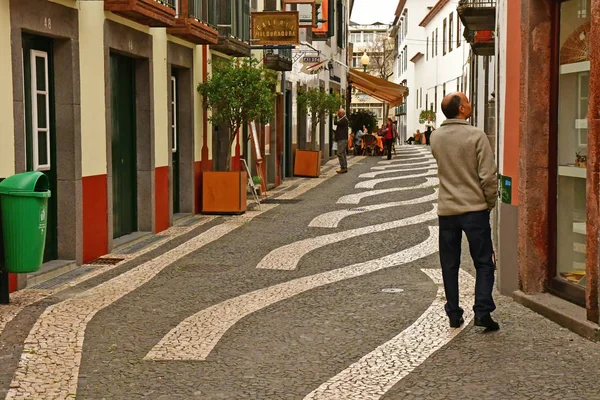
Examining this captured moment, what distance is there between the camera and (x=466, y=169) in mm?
6875

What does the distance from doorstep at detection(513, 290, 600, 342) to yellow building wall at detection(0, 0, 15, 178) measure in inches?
178

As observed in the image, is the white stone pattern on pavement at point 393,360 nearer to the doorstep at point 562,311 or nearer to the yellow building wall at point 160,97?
the doorstep at point 562,311

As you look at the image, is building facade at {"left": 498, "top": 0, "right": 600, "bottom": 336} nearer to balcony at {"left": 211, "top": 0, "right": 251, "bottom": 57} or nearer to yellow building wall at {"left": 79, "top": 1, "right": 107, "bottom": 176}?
yellow building wall at {"left": 79, "top": 1, "right": 107, "bottom": 176}

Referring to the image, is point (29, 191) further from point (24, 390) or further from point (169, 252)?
point (169, 252)

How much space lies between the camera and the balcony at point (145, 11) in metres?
10.8

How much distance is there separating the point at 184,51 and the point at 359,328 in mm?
8399

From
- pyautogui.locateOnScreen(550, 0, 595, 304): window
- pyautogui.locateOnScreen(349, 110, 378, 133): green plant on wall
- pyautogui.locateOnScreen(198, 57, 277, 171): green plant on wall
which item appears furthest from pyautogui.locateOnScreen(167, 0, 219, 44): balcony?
pyautogui.locateOnScreen(349, 110, 378, 133): green plant on wall

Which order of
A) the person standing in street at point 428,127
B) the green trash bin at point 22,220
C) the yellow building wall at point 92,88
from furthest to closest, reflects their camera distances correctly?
the person standing in street at point 428,127
the yellow building wall at point 92,88
the green trash bin at point 22,220

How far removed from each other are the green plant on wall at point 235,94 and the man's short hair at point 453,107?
8455 mm

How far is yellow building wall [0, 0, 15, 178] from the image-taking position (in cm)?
827

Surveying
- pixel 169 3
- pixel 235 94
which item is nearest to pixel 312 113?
pixel 235 94

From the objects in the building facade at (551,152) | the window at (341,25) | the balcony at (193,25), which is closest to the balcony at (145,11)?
the balcony at (193,25)

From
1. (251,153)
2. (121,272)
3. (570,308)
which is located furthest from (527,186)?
(251,153)

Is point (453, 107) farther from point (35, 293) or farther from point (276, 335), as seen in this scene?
point (35, 293)
